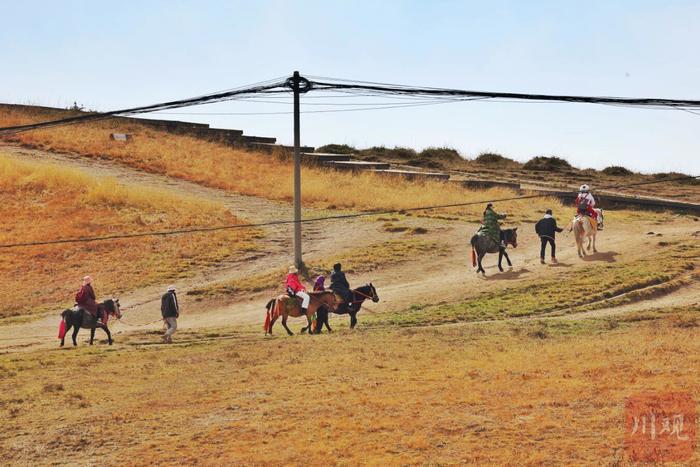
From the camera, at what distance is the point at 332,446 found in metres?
15.3

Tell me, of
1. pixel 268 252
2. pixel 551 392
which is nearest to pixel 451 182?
pixel 268 252

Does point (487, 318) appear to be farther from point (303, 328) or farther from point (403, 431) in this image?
point (403, 431)

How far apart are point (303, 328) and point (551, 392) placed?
9478 millimetres

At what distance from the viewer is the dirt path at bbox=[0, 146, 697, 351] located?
29391mm

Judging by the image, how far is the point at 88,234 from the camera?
3966 cm

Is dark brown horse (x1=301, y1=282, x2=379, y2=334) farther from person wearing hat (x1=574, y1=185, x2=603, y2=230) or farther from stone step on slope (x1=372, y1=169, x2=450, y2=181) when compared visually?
stone step on slope (x1=372, y1=169, x2=450, y2=181)

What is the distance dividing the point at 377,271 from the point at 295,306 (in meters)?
10.1

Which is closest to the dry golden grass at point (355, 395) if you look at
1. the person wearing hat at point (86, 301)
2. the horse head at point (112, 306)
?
the person wearing hat at point (86, 301)

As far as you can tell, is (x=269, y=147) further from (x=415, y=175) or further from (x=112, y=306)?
(x=112, y=306)

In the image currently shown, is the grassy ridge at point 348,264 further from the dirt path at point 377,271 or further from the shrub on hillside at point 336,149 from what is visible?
the shrub on hillside at point 336,149

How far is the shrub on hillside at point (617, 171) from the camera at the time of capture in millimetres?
69562

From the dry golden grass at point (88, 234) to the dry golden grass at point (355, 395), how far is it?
37.1 feet

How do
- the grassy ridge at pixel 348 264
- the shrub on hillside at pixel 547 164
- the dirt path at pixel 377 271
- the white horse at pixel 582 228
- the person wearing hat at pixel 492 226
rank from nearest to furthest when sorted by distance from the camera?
the dirt path at pixel 377 271 → the person wearing hat at pixel 492 226 → the grassy ridge at pixel 348 264 → the white horse at pixel 582 228 → the shrub on hillside at pixel 547 164

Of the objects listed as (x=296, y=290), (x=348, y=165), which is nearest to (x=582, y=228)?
(x=296, y=290)
